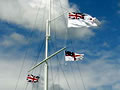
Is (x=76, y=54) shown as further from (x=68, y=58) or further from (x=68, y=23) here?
(x=68, y=23)

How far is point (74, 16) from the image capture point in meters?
46.8

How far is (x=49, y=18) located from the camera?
4853 cm

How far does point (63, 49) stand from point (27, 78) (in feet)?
40.3

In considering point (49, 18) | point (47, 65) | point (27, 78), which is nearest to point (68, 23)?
point (49, 18)

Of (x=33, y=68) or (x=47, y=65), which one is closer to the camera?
(x=47, y=65)

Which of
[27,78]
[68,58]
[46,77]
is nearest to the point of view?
[46,77]

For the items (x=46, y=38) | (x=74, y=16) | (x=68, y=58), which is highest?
(x=74, y=16)

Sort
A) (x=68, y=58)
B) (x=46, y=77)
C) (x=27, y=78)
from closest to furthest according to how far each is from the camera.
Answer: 1. (x=46, y=77)
2. (x=68, y=58)
3. (x=27, y=78)

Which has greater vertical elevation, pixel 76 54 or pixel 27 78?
pixel 76 54

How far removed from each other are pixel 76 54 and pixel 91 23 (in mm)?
6574

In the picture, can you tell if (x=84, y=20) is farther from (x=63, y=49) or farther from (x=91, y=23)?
(x=63, y=49)

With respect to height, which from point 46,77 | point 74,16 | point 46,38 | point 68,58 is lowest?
point 46,77

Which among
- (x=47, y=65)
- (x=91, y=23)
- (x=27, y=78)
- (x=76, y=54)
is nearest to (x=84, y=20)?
(x=91, y=23)

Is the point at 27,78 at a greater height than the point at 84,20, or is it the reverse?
the point at 84,20
